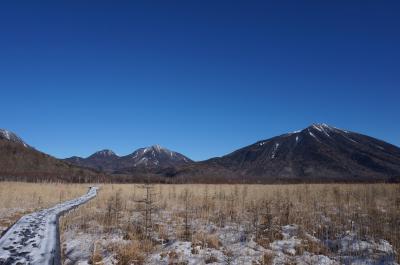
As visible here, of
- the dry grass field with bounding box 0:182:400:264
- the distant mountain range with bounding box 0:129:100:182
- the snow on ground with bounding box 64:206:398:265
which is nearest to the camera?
the snow on ground with bounding box 64:206:398:265

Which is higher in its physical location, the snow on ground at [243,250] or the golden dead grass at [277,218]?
the golden dead grass at [277,218]

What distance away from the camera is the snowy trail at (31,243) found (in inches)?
346

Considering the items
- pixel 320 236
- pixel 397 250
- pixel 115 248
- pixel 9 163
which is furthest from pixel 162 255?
pixel 9 163

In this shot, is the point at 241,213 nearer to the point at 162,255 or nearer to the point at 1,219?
the point at 162,255

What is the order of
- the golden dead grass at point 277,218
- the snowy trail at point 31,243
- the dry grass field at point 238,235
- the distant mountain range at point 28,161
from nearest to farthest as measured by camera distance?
the snowy trail at point 31,243
the dry grass field at point 238,235
the golden dead grass at point 277,218
the distant mountain range at point 28,161

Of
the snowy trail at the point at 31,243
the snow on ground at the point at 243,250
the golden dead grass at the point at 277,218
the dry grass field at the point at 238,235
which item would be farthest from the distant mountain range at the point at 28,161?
the snow on ground at the point at 243,250

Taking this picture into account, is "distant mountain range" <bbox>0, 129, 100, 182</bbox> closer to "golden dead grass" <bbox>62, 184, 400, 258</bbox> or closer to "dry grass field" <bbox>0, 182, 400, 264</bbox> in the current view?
"golden dead grass" <bbox>62, 184, 400, 258</bbox>

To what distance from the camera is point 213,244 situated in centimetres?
1072

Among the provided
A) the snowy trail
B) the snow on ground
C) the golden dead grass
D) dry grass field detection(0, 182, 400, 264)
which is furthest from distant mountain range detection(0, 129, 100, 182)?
the snow on ground

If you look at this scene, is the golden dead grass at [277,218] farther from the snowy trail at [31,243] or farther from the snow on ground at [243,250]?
the snowy trail at [31,243]

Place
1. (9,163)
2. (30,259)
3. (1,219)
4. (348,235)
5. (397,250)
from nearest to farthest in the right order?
1. (30,259)
2. (397,250)
3. (348,235)
4. (1,219)
5. (9,163)

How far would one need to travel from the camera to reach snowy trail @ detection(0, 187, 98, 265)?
880cm

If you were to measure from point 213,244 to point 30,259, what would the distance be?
4.44 meters

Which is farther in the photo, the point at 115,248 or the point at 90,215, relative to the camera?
the point at 90,215
